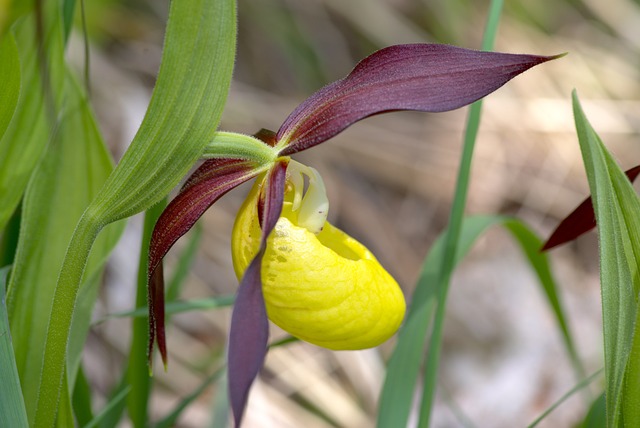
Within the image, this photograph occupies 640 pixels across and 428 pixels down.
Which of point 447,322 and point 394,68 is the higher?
point 394,68

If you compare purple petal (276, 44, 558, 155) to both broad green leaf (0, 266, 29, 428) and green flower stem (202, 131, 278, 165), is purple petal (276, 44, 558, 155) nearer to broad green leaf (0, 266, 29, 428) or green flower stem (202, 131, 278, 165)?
green flower stem (202, 131, 278, 165)

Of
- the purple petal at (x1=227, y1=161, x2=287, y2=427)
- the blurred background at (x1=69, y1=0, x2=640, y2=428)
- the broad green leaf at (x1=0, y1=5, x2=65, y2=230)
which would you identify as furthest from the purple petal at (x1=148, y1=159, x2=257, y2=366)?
the blurred background at (x1=69, y1=0, x2=640, y2=428)

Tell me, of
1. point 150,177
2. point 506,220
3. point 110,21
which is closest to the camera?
point 150,177

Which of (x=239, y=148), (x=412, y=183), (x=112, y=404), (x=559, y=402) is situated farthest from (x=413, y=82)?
(x=412, y=183)

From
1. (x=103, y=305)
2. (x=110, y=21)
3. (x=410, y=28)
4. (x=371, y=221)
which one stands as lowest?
(x=103, y=305)

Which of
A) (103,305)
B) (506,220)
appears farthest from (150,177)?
(103,305)

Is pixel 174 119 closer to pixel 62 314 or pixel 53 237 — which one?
pixel 62 314

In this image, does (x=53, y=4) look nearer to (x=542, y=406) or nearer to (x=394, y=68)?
(x=394, y=68)
